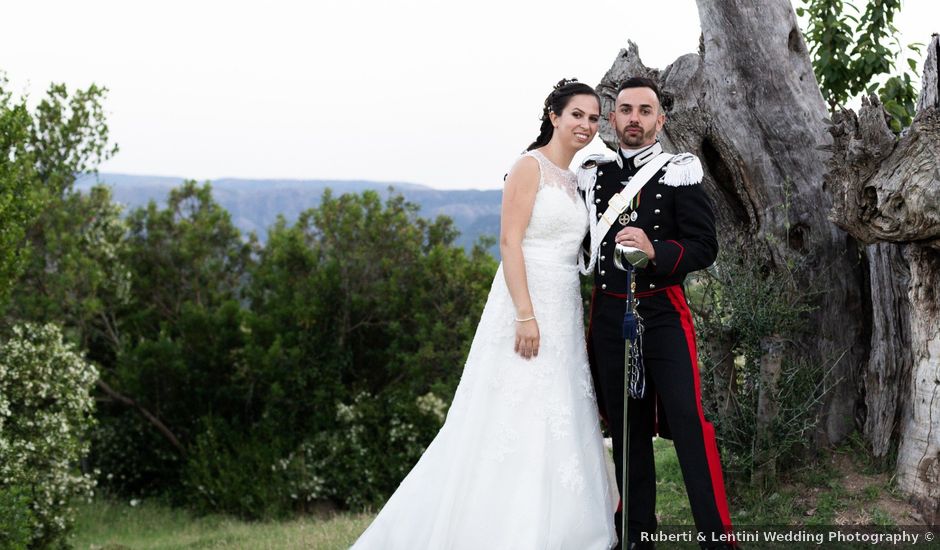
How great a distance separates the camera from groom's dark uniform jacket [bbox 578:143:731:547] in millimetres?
5020

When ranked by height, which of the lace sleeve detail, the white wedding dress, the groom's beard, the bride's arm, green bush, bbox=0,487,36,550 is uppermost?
the groom's beard

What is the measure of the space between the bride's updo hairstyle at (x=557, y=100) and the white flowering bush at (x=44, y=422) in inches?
258

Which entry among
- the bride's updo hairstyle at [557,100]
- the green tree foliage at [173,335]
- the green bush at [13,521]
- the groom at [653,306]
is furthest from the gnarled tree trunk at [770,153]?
the green tree foliage at [173,335]

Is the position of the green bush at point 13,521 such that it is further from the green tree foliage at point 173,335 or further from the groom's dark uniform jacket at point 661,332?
the green tree foliage at point 173,335

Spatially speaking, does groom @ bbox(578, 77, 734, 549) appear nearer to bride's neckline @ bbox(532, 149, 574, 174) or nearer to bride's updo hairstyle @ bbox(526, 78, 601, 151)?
bride's neckline @ bbox(532, 149, 574, 174)

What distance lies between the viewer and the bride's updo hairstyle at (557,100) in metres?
5.18

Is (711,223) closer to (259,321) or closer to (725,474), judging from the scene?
(725,474)

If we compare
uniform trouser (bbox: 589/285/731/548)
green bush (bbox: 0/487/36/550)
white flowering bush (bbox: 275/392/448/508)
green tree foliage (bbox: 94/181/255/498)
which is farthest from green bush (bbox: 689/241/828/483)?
green tree foliage (bbox: 94/181/255/498)

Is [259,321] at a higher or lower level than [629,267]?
lower

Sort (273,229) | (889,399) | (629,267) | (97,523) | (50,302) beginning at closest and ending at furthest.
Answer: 1. (629,267)
2. (889,399)
3. (97,523)
4. (50,302)
5. (273,229)

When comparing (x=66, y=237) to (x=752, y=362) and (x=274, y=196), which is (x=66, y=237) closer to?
(x=752, y=362)

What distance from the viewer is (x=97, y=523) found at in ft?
47.1

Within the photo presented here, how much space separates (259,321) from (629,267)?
39.2ft

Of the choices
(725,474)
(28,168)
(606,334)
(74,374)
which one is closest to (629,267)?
(606,334)
